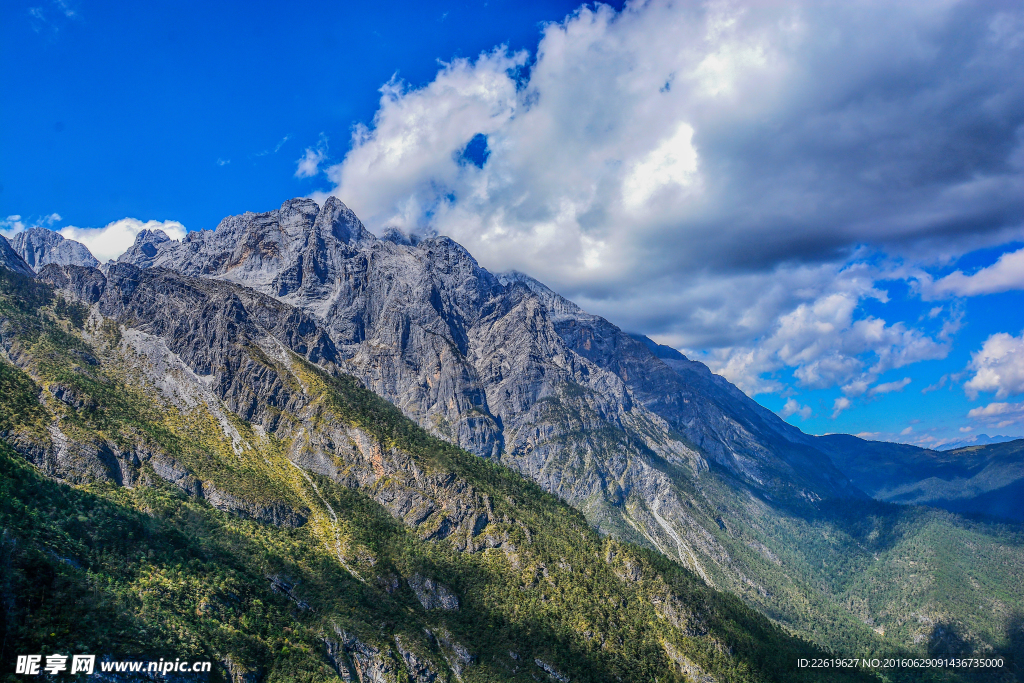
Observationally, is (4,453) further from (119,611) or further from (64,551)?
(119,611)

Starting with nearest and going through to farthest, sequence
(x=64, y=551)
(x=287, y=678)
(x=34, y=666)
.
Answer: (x=34, y=666), (x=64, y=551), (x=287, y=678)

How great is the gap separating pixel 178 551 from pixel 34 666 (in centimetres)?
8359

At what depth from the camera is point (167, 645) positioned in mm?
155000

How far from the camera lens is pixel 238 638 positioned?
184 m

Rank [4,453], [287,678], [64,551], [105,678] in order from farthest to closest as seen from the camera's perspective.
A: [4,453], [287,678], [64,551], [105,678]

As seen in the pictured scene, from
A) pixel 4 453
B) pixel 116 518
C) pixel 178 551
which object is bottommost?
pixel 178 551

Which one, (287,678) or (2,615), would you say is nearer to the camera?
(2,615)

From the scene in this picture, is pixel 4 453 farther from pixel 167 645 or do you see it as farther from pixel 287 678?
pixel 287 678

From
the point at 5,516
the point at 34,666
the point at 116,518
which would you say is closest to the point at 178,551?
the point at 116,518

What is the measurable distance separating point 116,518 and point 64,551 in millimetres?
32948

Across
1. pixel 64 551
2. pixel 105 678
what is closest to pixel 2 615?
pixel 105 678

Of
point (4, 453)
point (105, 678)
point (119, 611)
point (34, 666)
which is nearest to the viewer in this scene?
point (34, 666)

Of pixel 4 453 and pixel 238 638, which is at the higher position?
pixel 4 453

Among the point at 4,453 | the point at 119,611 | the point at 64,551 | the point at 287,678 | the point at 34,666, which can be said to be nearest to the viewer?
the point at 34,666
